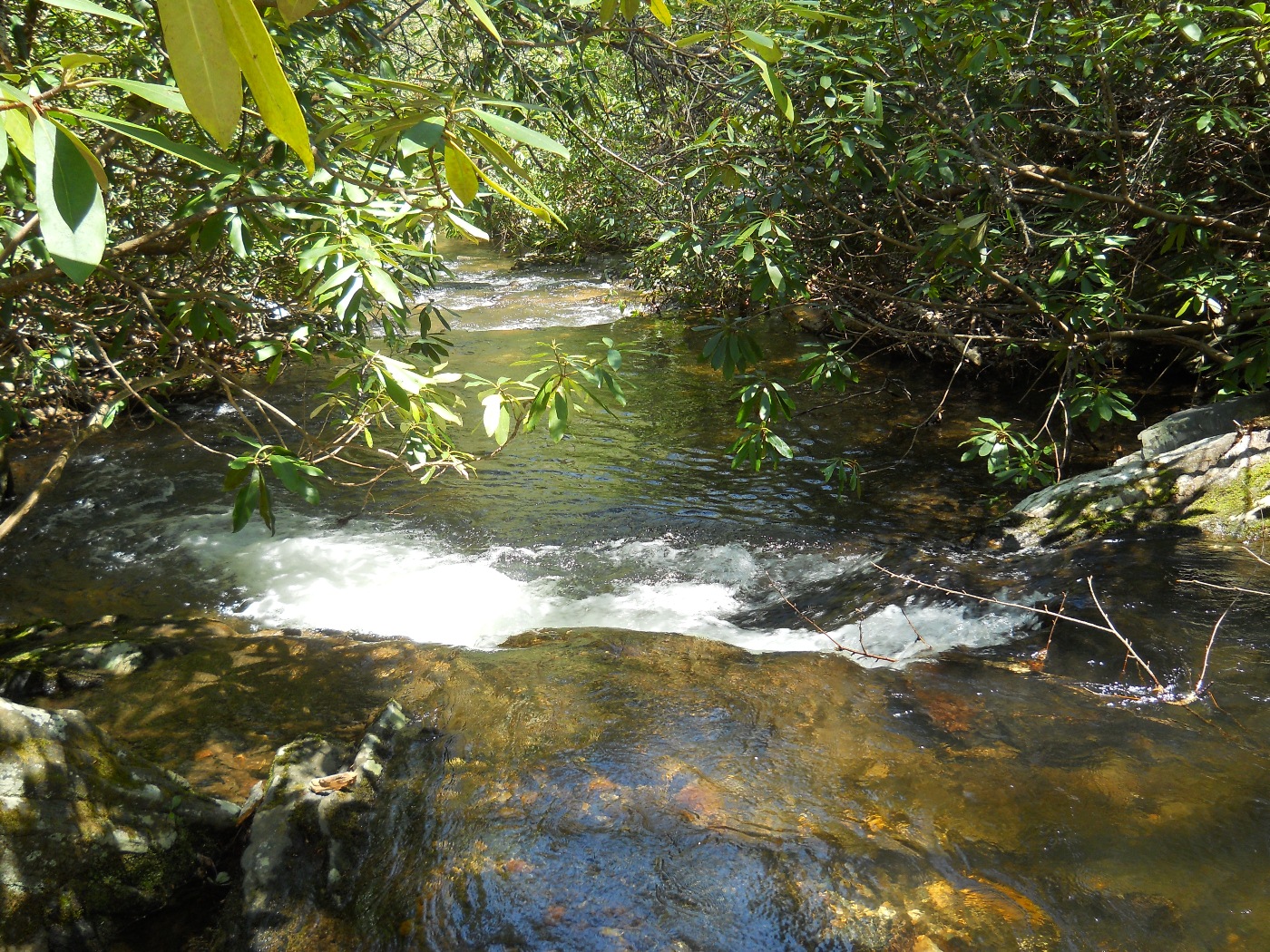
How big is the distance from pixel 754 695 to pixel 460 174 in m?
2.54

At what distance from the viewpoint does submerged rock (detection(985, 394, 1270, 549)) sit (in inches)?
161

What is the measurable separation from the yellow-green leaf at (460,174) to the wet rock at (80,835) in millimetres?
1914

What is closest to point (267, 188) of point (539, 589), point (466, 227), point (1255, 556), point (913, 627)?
point (466, 227)

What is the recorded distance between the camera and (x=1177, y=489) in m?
4.31

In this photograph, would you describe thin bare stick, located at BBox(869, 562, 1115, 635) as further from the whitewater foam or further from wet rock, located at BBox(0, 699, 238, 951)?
wet rock, located at BBox(0, 699, 238, 951)

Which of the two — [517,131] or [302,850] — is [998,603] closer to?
[302,850]

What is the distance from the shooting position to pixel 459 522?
566cm

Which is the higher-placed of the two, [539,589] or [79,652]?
[79,652]

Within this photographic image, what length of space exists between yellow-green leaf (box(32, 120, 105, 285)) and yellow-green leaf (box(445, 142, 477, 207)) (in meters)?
0.43

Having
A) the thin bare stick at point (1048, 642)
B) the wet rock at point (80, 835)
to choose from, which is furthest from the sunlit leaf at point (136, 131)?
the thin bare stick at point (1048, 642)

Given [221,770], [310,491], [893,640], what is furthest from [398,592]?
[893,640]

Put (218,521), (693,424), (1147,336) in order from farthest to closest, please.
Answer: (693,424) < (218,521) < (1147,336)

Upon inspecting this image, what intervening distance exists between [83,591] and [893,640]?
4.68 meters

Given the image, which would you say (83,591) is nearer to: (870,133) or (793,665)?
(793,665)
